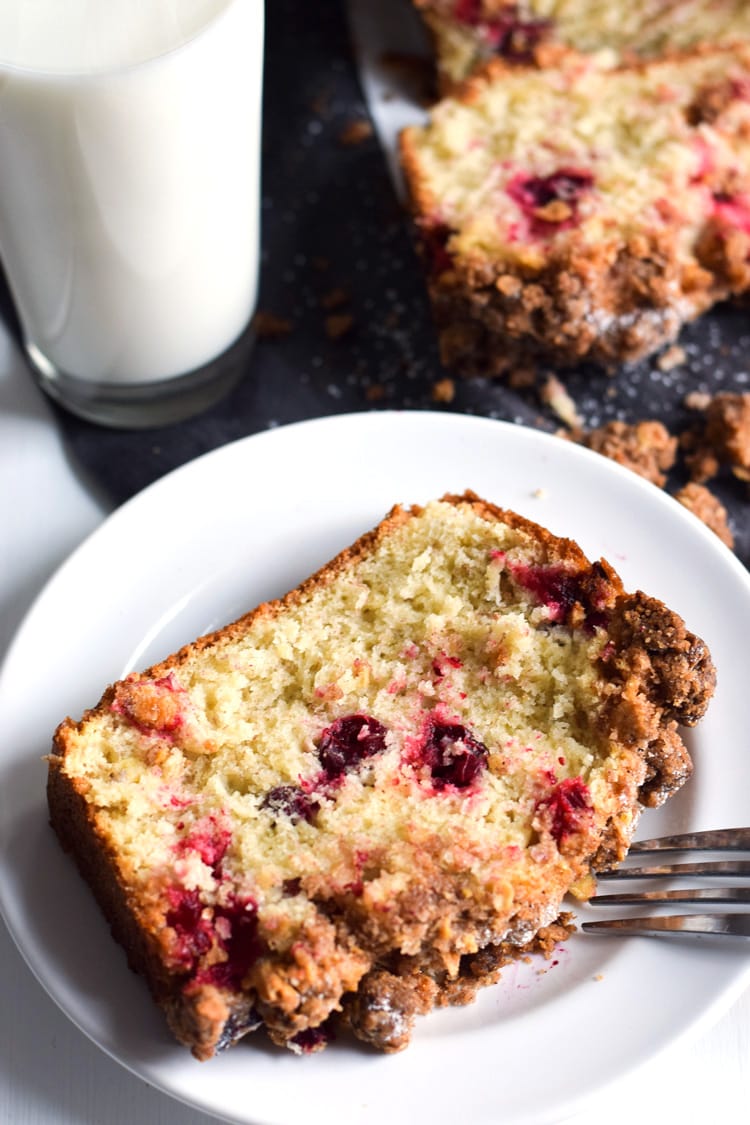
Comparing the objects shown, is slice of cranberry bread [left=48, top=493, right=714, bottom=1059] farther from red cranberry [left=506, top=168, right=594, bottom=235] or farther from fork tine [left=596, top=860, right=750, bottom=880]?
red cranberry [left=506, top=168, right=594, bottom=235]

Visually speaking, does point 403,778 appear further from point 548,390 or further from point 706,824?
point 548,390

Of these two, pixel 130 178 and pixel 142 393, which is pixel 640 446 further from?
pixel 130 178

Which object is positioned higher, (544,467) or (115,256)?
(115,256)

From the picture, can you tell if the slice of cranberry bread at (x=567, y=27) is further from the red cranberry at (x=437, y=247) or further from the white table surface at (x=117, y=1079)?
the white table surface at (x=117, y=1079)

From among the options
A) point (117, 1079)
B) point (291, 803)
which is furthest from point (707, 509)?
point (117, 1079)

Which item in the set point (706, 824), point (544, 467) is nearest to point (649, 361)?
point (544, 467)

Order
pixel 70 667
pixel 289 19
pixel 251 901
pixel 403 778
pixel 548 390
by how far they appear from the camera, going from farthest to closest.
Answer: pixel 289 19, pixel 548 390, pixel 70 667, pixel 403 778, pixel 251 901

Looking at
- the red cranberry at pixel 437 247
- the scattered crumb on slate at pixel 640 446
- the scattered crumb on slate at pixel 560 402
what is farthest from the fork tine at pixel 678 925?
the red cranberry at pixel 437 247
